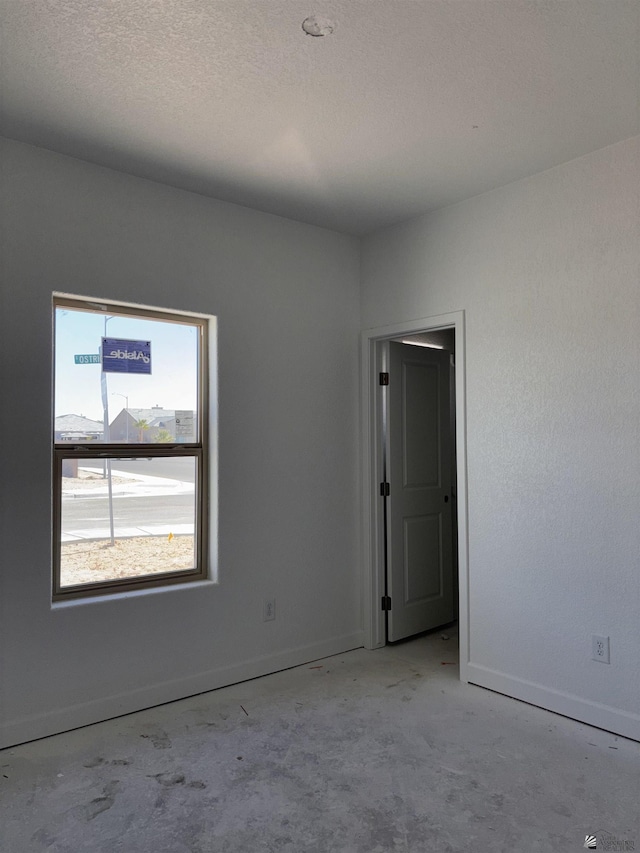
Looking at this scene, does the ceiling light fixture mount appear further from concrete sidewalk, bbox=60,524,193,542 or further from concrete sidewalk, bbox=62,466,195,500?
concrete sidewalk, bbox=60,524,193,542

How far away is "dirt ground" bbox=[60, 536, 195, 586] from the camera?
3.12m

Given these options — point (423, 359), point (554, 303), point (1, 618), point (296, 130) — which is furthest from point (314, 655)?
point (296, 130)

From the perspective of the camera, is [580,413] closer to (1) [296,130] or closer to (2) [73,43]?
(1) [296,130]

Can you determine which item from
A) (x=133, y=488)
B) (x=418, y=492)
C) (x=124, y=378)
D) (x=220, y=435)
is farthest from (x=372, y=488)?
(x=124, y=378)

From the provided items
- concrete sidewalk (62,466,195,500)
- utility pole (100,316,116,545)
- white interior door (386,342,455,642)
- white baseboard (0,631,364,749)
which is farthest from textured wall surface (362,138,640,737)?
utility pole (100,316,116,545)

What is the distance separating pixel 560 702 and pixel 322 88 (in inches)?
121

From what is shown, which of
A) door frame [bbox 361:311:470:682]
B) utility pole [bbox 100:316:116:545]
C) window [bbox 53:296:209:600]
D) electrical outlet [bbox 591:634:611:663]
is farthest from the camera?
door frame [bbox 361:311:470:682]

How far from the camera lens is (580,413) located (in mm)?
3109

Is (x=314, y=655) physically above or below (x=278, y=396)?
below

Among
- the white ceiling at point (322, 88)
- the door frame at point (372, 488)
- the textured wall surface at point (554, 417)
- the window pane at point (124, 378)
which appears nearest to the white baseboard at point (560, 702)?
the textured wall surface at point (554, 417)

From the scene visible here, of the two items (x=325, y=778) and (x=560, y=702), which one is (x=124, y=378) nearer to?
(x=325, y=778)

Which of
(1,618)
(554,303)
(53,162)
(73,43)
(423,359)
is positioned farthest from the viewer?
(423,359)

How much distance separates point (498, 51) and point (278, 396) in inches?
85.6

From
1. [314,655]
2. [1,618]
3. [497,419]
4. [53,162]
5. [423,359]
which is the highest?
[53,162]
